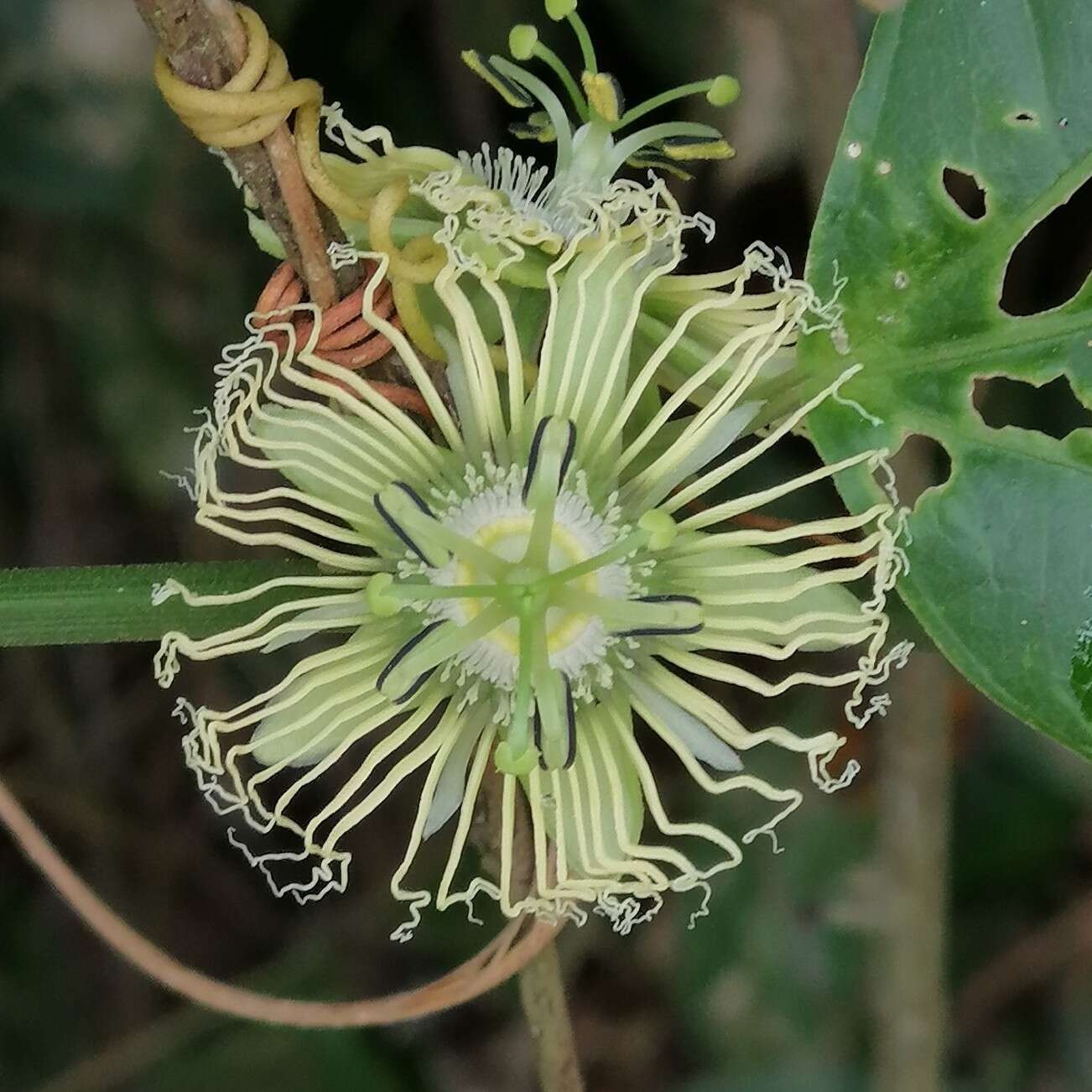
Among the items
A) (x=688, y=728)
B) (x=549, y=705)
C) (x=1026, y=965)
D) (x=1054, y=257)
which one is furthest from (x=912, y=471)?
(x=1026, y=965)

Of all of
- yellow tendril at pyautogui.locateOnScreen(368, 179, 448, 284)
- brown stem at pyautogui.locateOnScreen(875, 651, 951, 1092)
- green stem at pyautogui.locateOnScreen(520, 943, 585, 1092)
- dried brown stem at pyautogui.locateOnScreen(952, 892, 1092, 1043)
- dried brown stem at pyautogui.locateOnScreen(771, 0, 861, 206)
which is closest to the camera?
yellow tendril at pyautogui.locateOnScreen(368, 179, 448, 284)

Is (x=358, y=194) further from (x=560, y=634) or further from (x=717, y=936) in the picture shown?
(x=717, y=936)

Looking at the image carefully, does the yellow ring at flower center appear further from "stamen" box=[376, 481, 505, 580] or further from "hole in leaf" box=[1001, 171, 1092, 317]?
"hole in leaf" box=[1001, 171, 1092, 317]

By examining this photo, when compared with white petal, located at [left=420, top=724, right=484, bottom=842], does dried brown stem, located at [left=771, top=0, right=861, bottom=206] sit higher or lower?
higher

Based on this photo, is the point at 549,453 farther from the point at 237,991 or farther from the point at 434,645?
the point at 237,991

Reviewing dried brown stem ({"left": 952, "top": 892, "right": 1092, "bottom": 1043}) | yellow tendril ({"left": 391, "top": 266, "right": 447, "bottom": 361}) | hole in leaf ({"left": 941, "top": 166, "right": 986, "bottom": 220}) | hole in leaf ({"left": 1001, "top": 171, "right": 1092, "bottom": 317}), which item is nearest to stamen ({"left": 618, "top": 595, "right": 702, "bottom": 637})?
yellow tendril ({"left": 391, "top": 266, "right": 447, "bottom": 361})

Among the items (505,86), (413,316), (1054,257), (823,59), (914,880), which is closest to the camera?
(413,316)

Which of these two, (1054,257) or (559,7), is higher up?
(1054,257)
